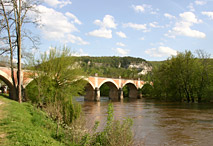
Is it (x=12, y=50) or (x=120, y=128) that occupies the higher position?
(x=12, y=50)

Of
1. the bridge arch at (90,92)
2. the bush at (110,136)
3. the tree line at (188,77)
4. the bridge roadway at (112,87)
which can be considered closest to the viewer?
the bush at (110,136)

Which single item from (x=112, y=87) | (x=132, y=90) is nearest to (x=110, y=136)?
(x=112, y=87)

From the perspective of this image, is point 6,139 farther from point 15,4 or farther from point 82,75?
point 82,75

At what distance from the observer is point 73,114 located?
36.3 ft

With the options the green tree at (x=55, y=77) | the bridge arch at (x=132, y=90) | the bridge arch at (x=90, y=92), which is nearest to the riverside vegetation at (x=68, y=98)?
the green tree at (x=55, y=77)

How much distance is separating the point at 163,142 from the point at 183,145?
103 cm

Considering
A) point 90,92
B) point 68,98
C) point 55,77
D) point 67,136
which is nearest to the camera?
point 67,136

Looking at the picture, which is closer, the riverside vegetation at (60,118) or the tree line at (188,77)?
the riverside vegetation at (60,118)

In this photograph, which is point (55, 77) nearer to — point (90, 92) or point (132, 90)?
point (90, 92)

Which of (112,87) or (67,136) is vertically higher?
(112,87)

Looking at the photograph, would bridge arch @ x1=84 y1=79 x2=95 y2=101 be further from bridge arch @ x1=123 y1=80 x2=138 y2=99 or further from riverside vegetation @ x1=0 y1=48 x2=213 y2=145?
bridge arch @ x1=123 y1=80 x2=138 y2=99

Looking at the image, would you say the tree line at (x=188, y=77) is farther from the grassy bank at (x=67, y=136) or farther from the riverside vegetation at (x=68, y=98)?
the grassy bank at (x=67, y=136)

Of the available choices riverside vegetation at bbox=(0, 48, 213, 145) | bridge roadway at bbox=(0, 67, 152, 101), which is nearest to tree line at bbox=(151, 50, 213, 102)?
riverside vegetation at bbox=(0, 48, 213, 145)

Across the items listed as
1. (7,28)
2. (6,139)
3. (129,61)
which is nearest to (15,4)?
(7,28)
